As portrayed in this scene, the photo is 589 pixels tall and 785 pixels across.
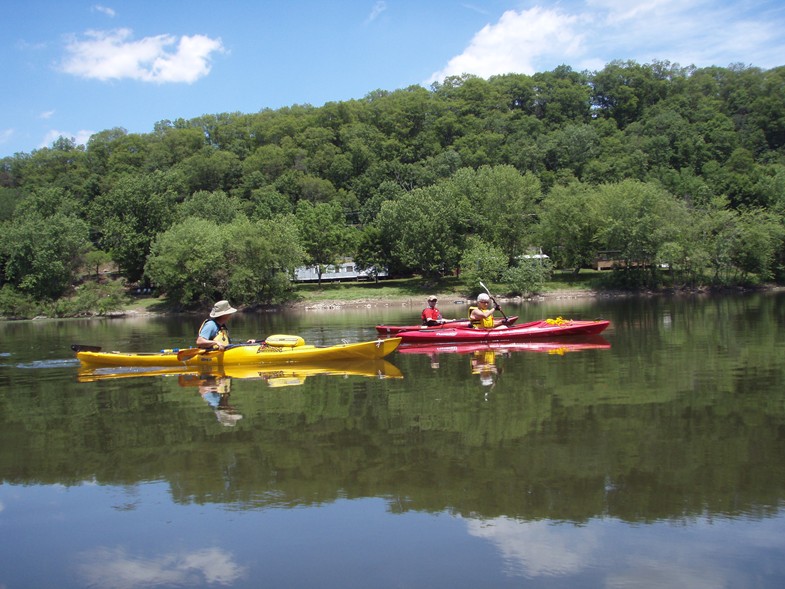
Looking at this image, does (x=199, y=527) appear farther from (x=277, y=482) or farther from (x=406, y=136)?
(x=406, y=136)

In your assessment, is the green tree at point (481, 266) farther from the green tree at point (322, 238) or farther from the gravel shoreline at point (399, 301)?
the green tree at point (322, 238)

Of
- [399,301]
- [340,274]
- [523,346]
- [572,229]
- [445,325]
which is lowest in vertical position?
[399,301]

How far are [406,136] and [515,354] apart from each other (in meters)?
95.6

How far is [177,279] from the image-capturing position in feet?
175

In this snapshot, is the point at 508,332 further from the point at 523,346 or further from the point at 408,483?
the point at 408,483

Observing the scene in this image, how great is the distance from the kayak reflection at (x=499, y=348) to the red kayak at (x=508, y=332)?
17 centimetres

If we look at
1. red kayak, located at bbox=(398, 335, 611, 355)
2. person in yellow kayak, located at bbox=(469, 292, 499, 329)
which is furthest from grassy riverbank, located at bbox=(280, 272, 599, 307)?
red kayak, located at bbox=(398, 335, 611, 355)

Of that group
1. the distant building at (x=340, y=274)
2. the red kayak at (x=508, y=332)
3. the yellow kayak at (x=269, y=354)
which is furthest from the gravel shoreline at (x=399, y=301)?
the yellow kayak at (x=269, y=354)

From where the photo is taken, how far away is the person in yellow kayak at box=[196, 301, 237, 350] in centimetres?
1805

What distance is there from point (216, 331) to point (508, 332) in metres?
9.19

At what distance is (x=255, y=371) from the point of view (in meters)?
18.5

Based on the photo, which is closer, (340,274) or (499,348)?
(499,348)

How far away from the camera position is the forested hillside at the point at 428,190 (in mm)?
54344

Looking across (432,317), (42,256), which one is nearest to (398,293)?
(42,256)
